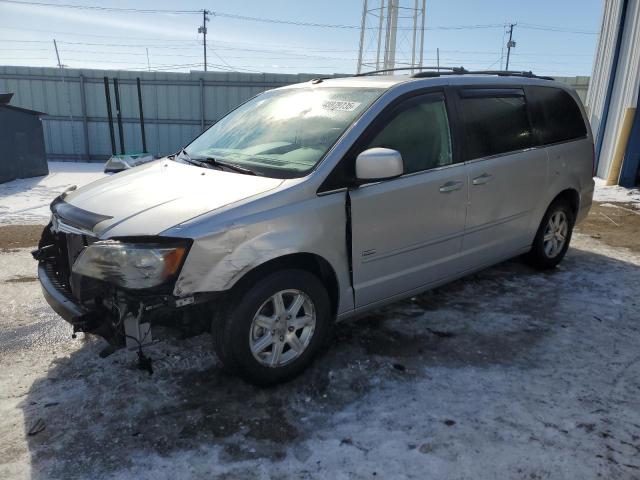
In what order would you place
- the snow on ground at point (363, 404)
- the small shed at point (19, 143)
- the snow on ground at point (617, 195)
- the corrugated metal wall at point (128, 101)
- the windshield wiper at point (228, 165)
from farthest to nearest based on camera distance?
the corrugated metal wall at point (128, 101) < the small shed at point (19, 143) < the snow on ground at point (617, 195) < the windshield wiper at point (228, 165) < the snow on ground at point (363, 404)

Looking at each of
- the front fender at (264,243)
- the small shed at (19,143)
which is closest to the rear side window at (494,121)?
the front fender at (264,243)

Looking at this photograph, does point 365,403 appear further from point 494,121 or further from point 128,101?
point 128,101

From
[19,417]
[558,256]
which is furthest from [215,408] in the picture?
[558,256]

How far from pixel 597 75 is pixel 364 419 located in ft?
38.4

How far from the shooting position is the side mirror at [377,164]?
9.81 feet

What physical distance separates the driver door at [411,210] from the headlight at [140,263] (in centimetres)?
114

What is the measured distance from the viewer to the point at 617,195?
31.5 feet

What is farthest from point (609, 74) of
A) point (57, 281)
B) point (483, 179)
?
point (57, 281)

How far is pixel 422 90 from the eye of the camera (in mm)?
3588

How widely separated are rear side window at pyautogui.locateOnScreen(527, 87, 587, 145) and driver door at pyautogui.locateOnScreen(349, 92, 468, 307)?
51.7 inches

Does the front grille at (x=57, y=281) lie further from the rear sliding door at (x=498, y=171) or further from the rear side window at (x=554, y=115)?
the rear side window at (x=554, y=115)

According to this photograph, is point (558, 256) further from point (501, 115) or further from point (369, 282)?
point (369, 282)

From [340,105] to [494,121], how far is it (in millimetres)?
1443

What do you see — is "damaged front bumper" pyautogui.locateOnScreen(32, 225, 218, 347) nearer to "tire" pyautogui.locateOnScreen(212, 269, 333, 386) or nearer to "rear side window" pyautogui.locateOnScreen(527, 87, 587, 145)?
"tire" pyautogui.locateOnScreen(212, 269, 333, 386)
